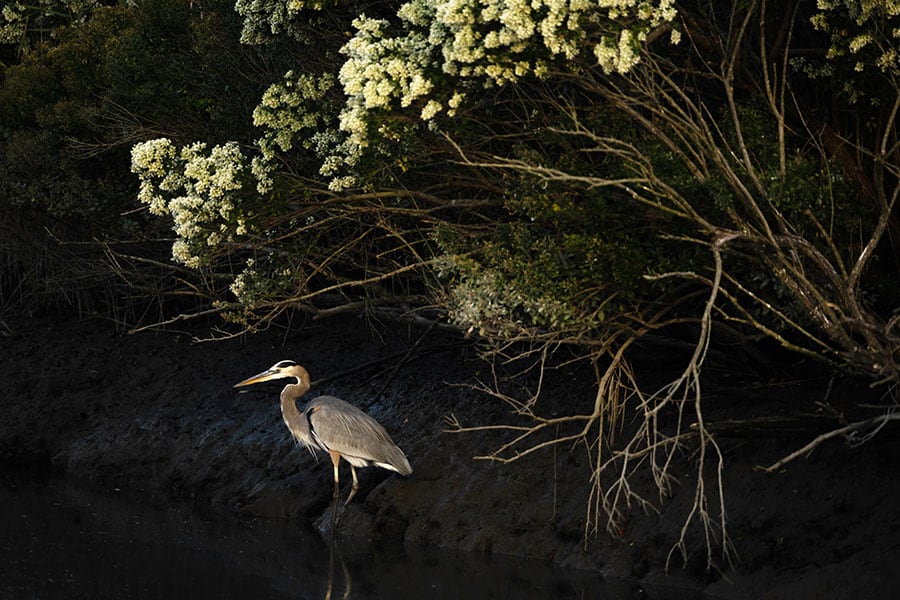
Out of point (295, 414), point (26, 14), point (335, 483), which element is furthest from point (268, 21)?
point (26, 14)

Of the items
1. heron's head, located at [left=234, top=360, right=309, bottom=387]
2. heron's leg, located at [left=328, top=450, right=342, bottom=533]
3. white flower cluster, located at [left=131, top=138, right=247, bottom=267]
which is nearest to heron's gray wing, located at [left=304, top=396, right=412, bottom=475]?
heron's leg, located at [left=328, top=450, right=342, bottom=533]

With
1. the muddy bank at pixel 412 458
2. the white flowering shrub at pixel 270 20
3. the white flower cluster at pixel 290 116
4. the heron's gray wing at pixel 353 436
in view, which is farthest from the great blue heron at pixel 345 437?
the white flowering shrub at pixel 270 20

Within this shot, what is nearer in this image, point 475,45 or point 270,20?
point 475,45

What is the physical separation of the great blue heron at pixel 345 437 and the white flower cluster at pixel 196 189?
2.59m

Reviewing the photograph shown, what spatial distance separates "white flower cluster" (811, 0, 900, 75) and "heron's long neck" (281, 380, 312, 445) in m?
6.51

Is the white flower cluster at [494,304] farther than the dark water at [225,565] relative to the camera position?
No

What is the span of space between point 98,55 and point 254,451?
5.49 metres

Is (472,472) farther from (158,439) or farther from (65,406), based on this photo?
(65,406)

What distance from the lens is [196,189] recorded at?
37.3 feet

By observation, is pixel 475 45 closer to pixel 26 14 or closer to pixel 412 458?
pixel 412 458

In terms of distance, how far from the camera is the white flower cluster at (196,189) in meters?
11.3

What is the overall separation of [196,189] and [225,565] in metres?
3.28

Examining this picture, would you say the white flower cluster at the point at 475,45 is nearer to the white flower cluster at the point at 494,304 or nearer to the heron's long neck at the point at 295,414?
the white flower cluster at the point at 494,304

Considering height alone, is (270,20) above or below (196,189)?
above
